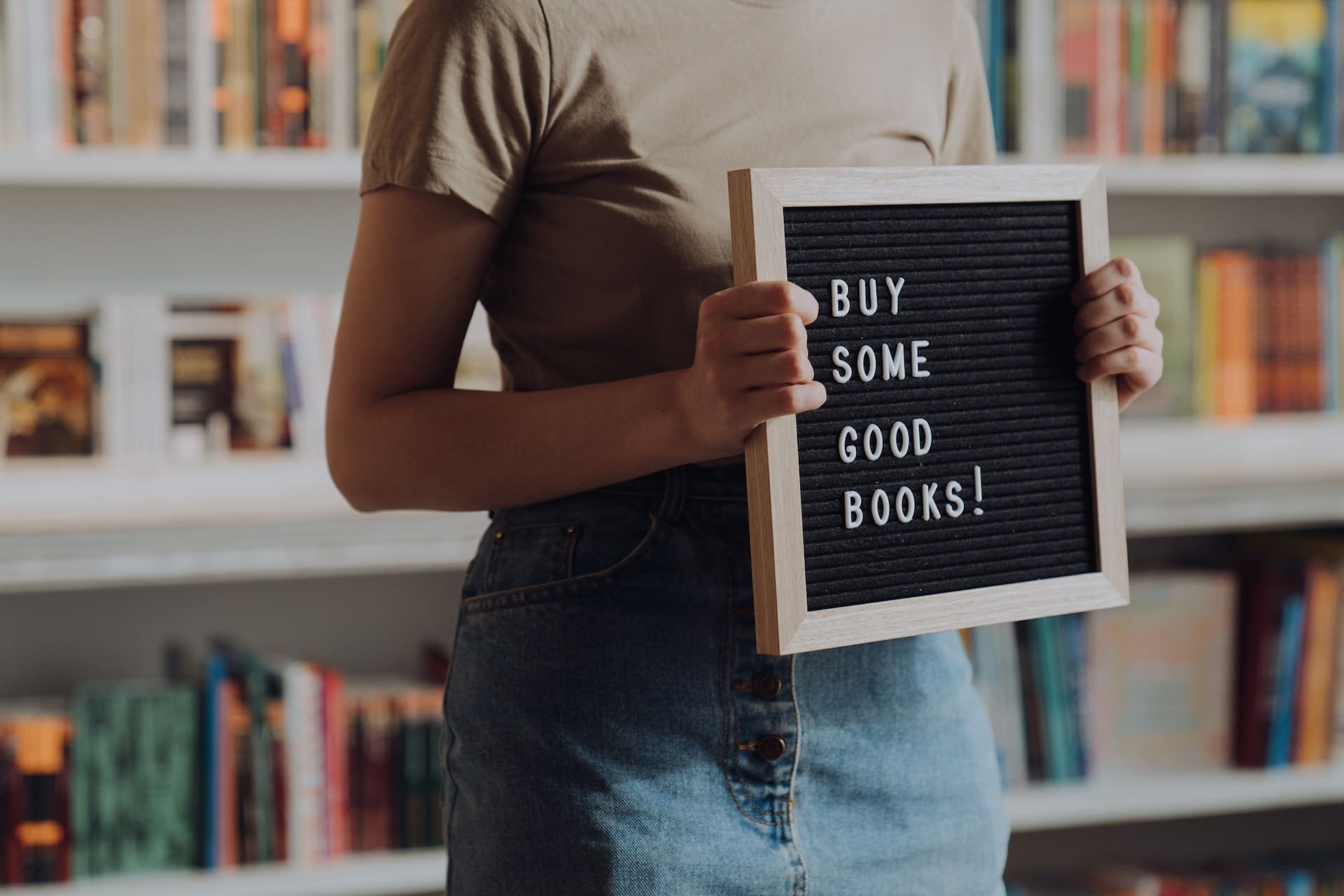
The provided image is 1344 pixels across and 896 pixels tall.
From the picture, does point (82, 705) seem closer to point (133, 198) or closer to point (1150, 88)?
point (133, 198)

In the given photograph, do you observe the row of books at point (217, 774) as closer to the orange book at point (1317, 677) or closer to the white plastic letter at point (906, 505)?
the white plastic letter at point (906, 505)

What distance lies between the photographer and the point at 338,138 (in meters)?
1.78

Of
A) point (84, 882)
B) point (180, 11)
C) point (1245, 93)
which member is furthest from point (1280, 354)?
point (84, 882)

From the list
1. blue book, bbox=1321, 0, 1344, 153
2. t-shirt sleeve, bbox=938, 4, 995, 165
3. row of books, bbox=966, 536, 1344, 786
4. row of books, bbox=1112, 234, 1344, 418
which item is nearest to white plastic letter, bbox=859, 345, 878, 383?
t-shirt sleeve, bbox=938, 4, 995, 165

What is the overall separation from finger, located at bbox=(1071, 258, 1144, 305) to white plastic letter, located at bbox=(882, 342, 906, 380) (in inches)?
5.5

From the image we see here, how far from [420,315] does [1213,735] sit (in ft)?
5.25

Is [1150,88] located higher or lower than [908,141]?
higher

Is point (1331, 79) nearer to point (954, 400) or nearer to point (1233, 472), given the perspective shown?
point (1233, 472)

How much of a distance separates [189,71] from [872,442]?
1245 millimetres

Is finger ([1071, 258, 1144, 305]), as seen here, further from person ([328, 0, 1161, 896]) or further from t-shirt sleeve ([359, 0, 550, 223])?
t-shirt sleeve ([359, 0, 550, 223])

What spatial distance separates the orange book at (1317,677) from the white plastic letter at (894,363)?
1427 mm

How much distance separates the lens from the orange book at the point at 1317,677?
200 centimetres

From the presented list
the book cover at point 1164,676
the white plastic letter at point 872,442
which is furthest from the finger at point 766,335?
the book cover at point 1164,676

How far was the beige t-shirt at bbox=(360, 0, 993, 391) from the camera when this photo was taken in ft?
2.55
